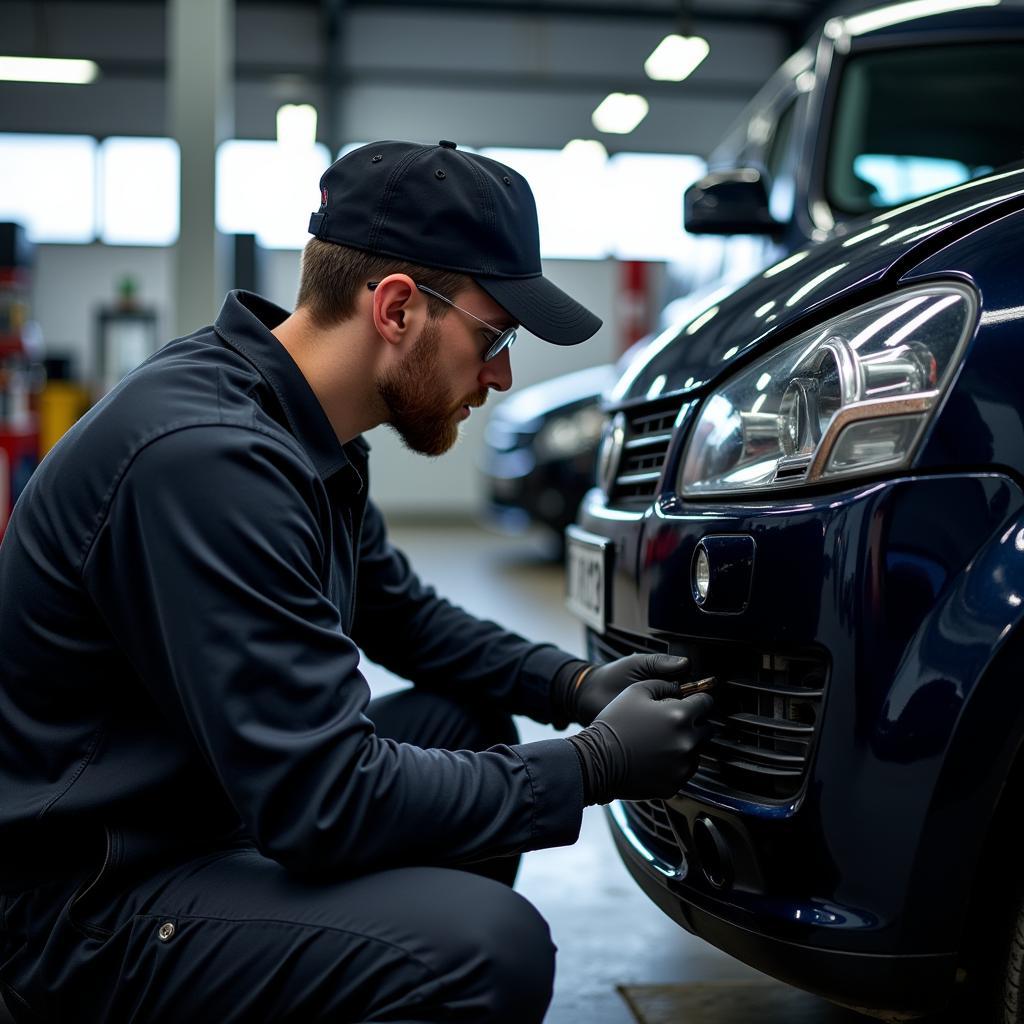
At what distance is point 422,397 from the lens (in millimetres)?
1395

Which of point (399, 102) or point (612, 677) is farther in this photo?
point (399, 102)

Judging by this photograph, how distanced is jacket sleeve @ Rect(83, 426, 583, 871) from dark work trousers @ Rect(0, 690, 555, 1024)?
0.16ft

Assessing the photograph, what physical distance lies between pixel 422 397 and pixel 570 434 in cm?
535

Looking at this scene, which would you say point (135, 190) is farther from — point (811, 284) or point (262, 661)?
point (262, 661)

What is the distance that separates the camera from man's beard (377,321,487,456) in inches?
53.9

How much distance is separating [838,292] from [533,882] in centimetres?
138

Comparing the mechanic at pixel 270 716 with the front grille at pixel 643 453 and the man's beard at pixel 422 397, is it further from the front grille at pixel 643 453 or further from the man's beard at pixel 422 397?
the front grille at pixel 643 453

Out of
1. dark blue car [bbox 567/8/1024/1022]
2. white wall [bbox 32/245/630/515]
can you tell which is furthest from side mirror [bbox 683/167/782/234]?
white wall [bbox 32/245/630/515]

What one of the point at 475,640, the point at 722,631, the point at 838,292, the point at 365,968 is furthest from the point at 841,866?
the point at 475,640

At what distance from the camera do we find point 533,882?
2.26 m

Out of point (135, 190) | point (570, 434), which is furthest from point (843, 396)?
point (135, 190)

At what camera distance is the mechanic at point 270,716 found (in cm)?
109

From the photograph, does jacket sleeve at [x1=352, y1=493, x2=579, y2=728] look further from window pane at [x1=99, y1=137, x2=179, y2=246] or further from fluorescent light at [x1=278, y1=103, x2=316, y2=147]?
window pane at [x1=99, y1=137, x2=179, y2=246]

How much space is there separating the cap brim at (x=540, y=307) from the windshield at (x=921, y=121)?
4.16ft
